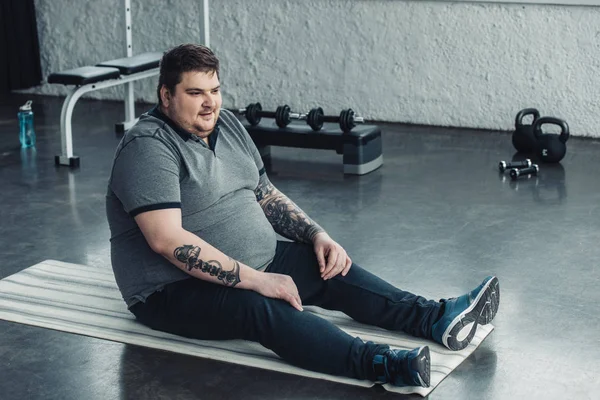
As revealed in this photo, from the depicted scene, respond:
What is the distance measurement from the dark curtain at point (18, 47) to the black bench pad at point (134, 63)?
1466 mm

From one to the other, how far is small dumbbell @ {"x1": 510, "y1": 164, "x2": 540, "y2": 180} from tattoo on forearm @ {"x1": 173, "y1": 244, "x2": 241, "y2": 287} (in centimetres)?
243

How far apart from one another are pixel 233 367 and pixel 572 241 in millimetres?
1638

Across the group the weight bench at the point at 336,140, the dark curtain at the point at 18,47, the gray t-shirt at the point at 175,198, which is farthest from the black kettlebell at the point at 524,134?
the dark curtain at the point at 18,47

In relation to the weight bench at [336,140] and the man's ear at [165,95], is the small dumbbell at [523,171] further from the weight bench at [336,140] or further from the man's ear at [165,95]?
the man's ear at [165,95]

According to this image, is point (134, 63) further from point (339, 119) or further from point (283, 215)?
point (283, 215)

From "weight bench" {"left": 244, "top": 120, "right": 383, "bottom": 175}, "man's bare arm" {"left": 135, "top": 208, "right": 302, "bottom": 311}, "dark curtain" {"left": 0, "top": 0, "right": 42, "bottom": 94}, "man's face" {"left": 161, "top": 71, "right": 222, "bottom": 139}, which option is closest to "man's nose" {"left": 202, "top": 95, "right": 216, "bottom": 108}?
"man's face" {"left": 161, "top": 71, "right": 222, "bottom": 139}

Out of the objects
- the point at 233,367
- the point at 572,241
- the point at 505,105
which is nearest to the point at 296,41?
the point at 505,105

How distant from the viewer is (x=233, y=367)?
2.53 meters

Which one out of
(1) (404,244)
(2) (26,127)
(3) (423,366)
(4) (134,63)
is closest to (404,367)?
(3) (423,366)

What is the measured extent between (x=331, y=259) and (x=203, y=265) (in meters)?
0.37

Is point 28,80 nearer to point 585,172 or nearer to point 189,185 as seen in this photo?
point 585,172

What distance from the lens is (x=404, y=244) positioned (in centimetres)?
360

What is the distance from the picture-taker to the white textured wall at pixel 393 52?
5.40 meters

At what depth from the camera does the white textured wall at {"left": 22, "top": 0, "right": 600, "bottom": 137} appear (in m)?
5.40
